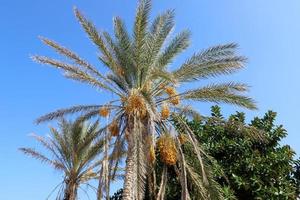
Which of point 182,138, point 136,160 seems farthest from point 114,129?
point 182,138

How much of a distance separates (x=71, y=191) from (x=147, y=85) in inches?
345

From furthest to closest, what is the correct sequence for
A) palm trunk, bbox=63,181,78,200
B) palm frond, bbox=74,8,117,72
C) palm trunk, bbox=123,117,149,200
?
palm trunk, bbox=63,181,78,200
palm frond, bbox=74,8,117,72
palm trunk, bbox=123,117,149,200

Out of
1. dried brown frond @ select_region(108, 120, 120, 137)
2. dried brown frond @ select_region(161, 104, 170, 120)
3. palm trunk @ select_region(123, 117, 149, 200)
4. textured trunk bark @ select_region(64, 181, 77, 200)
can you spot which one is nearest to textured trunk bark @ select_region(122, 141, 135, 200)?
palm trunk @ select_region(123, 117, 149, 200)

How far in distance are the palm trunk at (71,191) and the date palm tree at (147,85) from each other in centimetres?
646

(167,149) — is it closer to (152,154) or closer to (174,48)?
(152,154)

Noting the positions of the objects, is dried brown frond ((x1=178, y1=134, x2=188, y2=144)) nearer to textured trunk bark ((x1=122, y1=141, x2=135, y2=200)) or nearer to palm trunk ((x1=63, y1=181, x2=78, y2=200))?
textured trunk bark ((x1=122, y1=141, x2=135, y2=200))

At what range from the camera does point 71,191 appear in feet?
70.2

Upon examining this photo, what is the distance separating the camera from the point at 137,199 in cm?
1316

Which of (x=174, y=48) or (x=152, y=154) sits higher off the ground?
(x=174, y=48)

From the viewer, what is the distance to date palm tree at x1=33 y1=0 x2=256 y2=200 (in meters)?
14.6

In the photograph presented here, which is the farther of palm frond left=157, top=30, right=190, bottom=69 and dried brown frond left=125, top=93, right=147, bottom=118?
palm frond left=157, top=30, right=190, bottom=69

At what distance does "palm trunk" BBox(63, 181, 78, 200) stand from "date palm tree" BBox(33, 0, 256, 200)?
21.2ft

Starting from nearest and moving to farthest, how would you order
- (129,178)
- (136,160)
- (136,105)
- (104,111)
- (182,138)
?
(136,160), (129,178), (136,105), (104,111), (182,138)

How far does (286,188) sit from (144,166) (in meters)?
5.50
